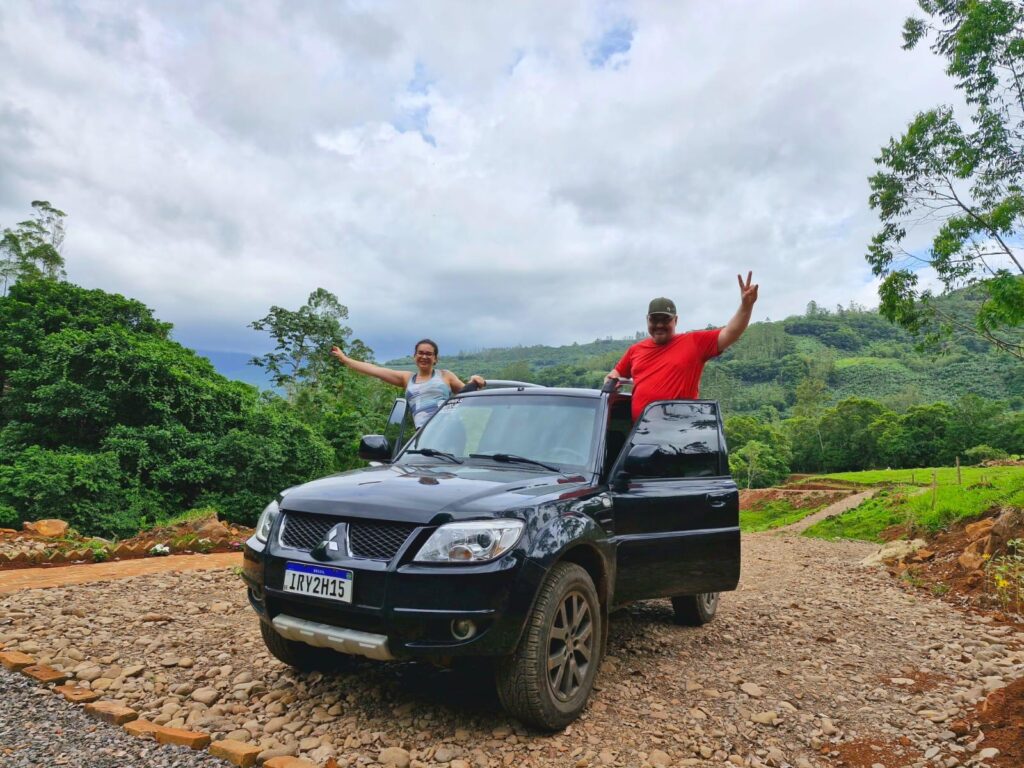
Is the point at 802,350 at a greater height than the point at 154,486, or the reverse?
the point at 802,350

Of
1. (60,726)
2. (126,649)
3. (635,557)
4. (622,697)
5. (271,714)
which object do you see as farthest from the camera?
(126,649)

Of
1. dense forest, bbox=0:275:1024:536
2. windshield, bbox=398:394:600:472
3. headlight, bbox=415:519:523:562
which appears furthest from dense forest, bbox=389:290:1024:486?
dense forest, bbox=0:275:1024:536

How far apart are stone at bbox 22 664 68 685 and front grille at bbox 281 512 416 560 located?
172cm

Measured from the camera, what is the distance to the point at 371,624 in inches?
121

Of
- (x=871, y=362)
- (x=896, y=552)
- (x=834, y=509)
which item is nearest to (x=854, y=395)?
(x=871, y=362)

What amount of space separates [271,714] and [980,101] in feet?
53.6

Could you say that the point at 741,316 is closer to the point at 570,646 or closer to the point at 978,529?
the point at 570,646

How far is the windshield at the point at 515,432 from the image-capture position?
428cm

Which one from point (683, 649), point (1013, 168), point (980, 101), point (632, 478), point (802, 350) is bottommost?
point (683, 649)

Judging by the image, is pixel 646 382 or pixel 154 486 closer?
pixel 646 382

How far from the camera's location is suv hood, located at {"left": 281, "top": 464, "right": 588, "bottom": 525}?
320cm

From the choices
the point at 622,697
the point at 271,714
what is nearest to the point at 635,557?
the point at 622,697

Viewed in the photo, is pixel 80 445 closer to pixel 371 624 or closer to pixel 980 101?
pixel 371 624

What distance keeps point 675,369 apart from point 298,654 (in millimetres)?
3254
